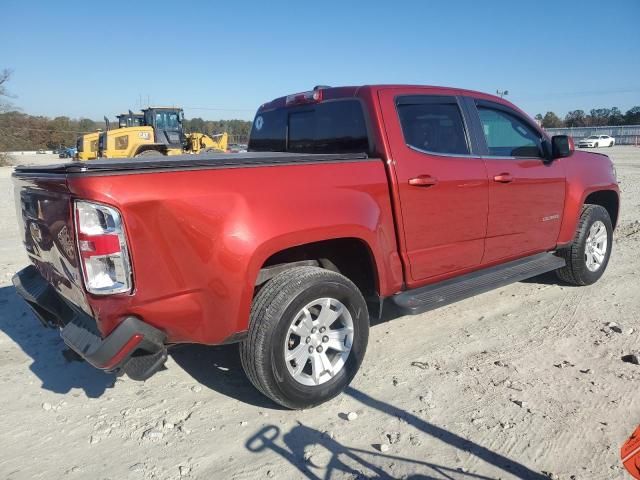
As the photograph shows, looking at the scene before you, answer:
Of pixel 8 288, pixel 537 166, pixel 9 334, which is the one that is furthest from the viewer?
pixel 8 288

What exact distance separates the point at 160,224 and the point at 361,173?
131 centimetres

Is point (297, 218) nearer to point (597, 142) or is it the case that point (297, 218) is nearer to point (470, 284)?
point (470, 284)

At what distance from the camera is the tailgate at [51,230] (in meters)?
2.45

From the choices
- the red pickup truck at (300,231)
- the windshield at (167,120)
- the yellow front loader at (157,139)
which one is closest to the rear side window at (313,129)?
the red pickup truck at (300,231)

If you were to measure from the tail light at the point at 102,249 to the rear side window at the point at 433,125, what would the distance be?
204 centimetres

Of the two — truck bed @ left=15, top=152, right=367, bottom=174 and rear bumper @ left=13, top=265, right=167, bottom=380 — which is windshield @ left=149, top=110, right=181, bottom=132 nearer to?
truck bed @ left=15, top=152, right=367, bottom=174

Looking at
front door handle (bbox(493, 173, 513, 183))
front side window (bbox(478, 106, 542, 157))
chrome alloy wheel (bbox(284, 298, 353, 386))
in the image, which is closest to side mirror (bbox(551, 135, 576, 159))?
front side window (bbox(478, 106, 542, 157))

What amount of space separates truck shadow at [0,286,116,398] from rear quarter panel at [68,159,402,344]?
1.09 m

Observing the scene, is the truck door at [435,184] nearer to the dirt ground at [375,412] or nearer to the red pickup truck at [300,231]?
the red pickup truck at [300,231]

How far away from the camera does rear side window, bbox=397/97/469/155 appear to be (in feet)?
11.7

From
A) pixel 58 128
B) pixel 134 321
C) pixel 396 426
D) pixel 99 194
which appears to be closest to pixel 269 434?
pixel 396 426

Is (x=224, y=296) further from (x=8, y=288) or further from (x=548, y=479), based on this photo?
(x=8, y=288)

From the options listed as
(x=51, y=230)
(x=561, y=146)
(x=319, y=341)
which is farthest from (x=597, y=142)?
(x=51, y=230)

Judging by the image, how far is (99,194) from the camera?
7.43 ft
